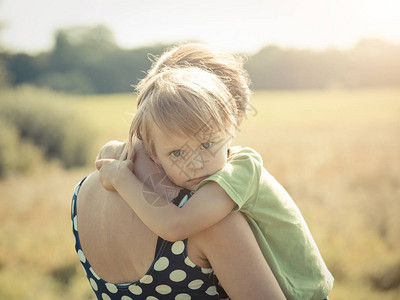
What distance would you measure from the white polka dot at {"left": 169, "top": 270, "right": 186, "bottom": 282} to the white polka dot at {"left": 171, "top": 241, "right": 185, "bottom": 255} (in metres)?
0.07

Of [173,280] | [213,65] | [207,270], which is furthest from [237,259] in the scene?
[213,65]

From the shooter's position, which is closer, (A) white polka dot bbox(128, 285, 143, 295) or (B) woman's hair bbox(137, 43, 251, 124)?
(A) white polka dot bbox(128, 285, 143, 295)

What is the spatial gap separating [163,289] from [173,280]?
0.21ft

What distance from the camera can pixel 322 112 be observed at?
3123 centimetres

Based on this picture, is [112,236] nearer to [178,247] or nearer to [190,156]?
[178,247]

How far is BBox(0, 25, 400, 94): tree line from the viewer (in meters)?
40.9

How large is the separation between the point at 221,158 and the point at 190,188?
0.50ft

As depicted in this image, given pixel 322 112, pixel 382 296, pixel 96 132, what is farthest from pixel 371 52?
pixel 382 296

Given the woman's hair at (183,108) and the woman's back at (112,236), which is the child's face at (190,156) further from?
the woman's back at (112,236)

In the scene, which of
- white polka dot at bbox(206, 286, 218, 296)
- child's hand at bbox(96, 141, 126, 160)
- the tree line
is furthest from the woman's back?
the tree line

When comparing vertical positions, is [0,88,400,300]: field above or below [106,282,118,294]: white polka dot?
below

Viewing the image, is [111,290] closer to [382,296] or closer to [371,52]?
[382,296]

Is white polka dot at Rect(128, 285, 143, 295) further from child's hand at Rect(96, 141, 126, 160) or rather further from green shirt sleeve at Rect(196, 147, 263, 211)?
child's hand at Rect(96, 141, 126, 160)

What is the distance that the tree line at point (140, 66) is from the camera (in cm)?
4091
